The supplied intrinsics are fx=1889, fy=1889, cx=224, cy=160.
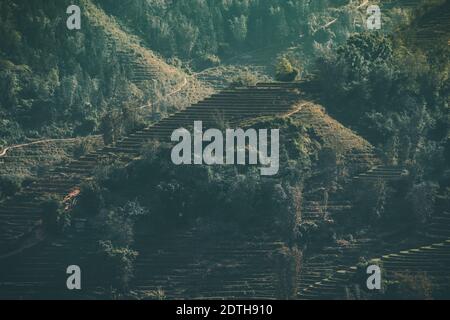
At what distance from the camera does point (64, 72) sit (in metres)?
73.5

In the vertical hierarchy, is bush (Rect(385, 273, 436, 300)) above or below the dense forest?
below

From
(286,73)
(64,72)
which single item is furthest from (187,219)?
(64,72)

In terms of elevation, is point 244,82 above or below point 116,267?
above

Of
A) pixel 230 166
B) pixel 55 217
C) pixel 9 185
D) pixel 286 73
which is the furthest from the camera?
pixel 286 73

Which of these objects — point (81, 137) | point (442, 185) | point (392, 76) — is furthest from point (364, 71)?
point (81, 137)

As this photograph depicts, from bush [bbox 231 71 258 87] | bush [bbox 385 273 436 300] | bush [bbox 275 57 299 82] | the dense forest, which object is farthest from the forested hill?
bush [bbox 385 273 436 300]

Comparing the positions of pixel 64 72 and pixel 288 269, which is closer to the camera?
pixel 288 269

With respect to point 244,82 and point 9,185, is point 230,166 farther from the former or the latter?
point 9,185

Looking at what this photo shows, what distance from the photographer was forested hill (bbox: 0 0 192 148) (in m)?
70.5

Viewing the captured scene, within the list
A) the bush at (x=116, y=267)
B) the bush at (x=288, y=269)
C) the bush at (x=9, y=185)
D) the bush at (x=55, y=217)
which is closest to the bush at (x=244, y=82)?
the bush at (x=288, y=269)

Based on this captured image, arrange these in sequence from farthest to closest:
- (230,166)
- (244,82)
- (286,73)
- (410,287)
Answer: (286,73) → (244,82) → (230,166) → (410,287)

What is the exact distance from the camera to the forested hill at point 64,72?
7050 cm

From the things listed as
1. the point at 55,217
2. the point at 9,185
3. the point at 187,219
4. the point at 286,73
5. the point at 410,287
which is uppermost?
the point at 286,73

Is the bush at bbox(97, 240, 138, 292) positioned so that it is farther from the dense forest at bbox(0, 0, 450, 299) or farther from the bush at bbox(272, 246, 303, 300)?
the bush at bbox(272, 246, 303, 300)
